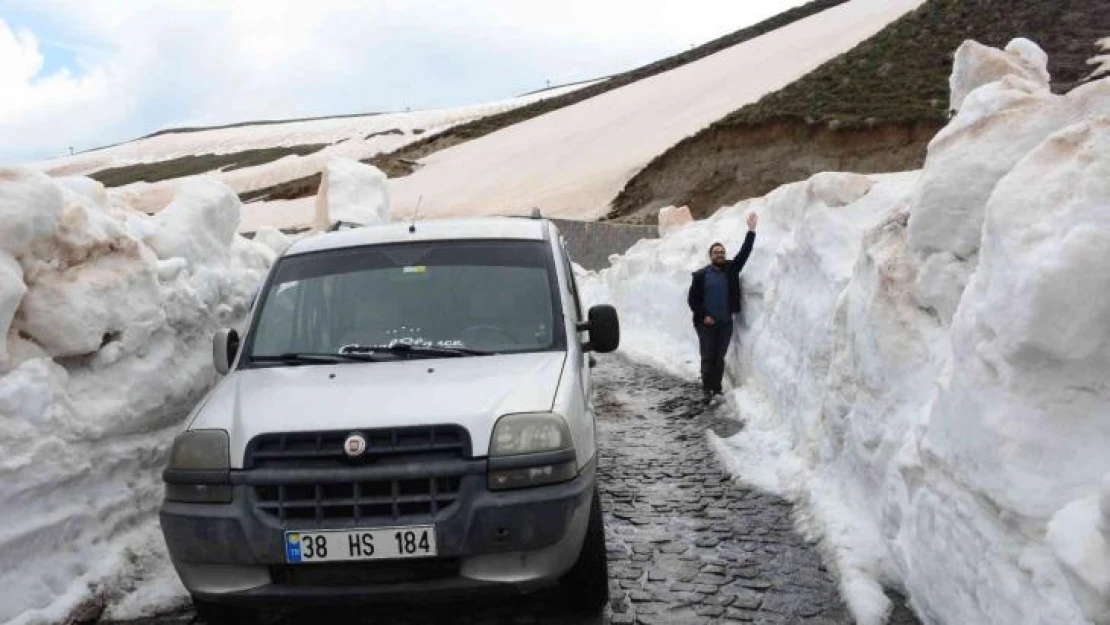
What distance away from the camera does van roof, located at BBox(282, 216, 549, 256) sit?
19.5 feet

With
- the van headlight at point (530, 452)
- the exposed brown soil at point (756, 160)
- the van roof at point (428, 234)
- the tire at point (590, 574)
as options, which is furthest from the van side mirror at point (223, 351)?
the exposed brown soil at point (756, 160)

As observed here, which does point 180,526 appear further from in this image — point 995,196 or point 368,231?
point 995,196

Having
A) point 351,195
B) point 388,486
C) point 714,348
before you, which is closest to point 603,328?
point 388,486

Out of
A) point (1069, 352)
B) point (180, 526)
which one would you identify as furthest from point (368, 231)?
point (1069, 352)

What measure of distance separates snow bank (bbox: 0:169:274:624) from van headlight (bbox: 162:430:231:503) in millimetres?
990

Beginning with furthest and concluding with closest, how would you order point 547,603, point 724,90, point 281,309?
point 724,90 → point 281,309 → point 547,603

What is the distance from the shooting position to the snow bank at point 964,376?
11.6 feet

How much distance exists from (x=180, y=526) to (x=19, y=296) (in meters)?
1.84

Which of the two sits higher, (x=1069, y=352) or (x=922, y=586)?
→ (x=1069, y=352)

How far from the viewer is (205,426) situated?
4.62 m

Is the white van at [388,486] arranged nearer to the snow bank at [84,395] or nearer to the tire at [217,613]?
the tire at [217,613]

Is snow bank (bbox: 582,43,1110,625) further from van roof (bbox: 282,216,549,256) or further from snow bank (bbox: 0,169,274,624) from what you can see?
snow bank (bbox: 0,169,274,624)

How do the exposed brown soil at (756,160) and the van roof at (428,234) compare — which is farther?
the exposed brown soil at (756,160)

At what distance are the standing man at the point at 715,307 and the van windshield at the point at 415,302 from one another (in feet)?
17.5
